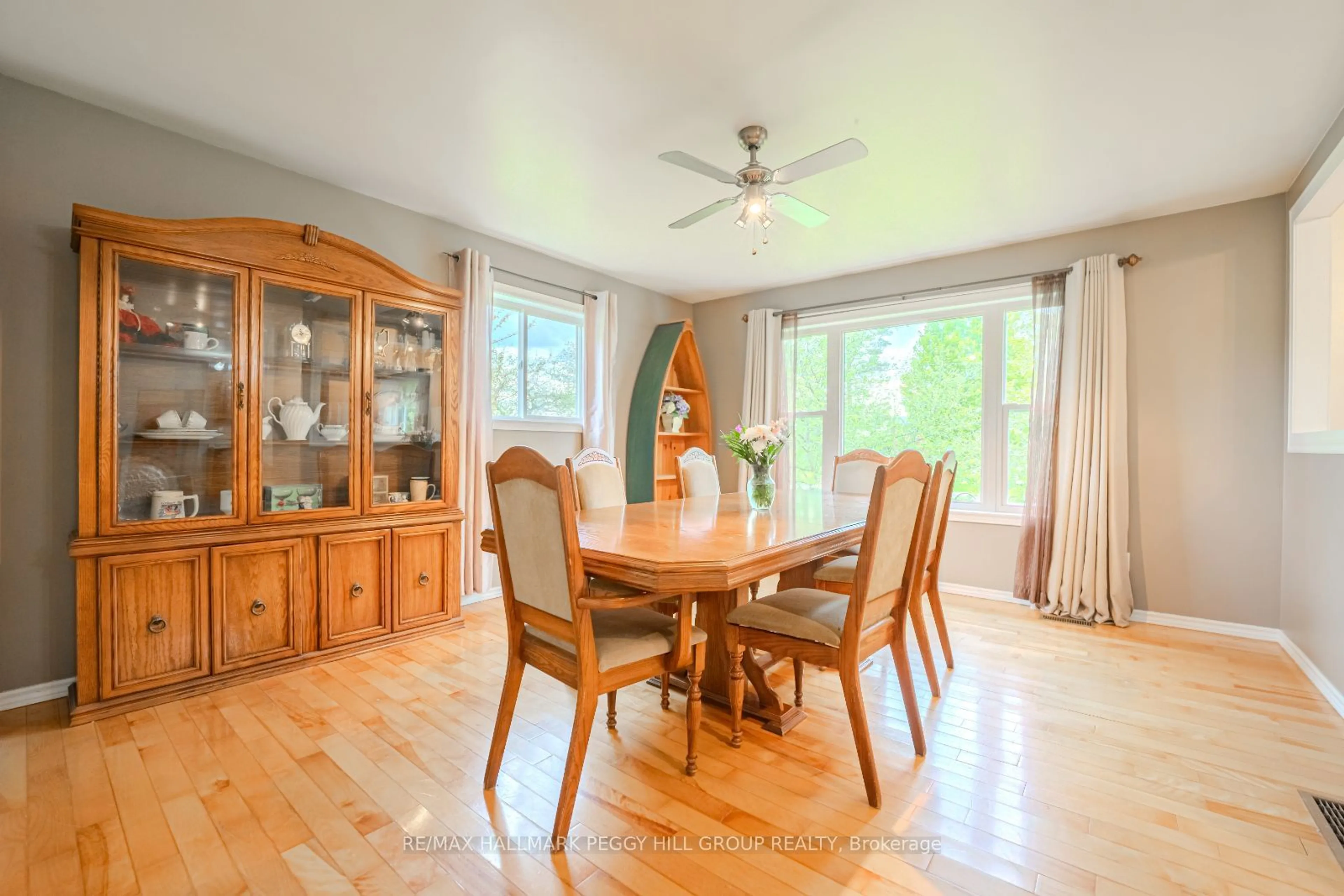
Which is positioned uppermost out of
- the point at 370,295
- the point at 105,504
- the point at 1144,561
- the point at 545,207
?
the point at 545,207

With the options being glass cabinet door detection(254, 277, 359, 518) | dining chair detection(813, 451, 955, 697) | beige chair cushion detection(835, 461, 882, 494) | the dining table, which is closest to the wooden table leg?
the dining table

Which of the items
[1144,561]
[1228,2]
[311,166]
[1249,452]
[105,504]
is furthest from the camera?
[1144,561]

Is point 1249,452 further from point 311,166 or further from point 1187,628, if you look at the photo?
point 311,166

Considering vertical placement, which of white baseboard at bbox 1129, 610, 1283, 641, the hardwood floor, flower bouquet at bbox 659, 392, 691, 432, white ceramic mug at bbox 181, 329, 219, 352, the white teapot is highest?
white ceramic mug at bbox 181, 329, 219, 352

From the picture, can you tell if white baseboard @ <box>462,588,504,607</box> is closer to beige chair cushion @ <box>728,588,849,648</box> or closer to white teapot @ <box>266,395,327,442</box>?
white teapot @ <box>266,395,327,442</box>

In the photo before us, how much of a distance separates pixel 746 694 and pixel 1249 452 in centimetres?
318

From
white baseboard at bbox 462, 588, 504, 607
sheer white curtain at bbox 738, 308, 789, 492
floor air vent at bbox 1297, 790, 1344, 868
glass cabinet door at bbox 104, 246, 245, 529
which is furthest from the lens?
sheer white curtain at bbox 738, 308, 789, 492

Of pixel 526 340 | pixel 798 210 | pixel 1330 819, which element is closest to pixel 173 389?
pixel 526 340

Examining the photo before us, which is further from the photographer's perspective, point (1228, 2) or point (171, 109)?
point (171, 109)

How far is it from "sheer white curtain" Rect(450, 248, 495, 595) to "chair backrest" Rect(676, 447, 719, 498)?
121cm

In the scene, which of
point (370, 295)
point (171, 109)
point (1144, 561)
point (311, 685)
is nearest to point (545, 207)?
point (370, 295)

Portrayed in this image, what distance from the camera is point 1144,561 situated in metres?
3.53

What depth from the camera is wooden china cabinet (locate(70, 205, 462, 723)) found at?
2223 mm

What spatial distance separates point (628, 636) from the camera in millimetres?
1729
